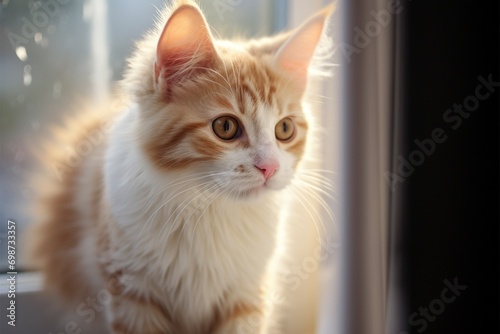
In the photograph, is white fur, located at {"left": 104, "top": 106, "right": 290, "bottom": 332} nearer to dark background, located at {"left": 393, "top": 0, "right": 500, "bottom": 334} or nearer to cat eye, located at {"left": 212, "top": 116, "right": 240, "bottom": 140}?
cat eye, located at {"left": 212, "top": 116, "right": 240, "bottom": 140}

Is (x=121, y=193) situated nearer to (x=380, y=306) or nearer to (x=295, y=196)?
(x=295, y=196)

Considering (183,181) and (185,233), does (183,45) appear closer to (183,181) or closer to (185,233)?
(183,181)

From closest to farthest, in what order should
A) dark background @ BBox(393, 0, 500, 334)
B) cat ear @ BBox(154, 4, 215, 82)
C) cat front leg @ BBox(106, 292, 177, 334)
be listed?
cat ear @ BBox(154, 4, 215, 82) → cat front leg @ BBox(106, 292, 177, 334) → dark background @ BBox(393, 0, 500, 334)

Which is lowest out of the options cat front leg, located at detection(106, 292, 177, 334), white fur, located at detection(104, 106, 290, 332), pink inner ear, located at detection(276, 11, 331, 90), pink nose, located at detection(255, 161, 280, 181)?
cat front leg, located at detection(106, 292, 177, 334)

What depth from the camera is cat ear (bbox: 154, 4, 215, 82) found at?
1018mm

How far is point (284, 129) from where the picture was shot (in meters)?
1.18

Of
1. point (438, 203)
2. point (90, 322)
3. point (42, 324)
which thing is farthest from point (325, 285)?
point (42, 324)

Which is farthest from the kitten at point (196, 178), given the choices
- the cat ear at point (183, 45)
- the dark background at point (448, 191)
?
the dark background at point (448, 191)

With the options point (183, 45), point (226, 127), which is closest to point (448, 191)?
point (226, 127)

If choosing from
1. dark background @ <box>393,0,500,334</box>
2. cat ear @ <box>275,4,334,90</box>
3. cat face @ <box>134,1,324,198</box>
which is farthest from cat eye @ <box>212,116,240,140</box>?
dark background @ <box>393,0,500,334</box>

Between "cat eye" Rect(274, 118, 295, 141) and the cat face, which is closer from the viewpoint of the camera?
the cat face

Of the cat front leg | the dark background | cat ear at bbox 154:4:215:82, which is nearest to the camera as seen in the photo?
cat ear at bbox 154:4:215:82

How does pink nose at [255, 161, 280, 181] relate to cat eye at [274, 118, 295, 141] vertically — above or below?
below

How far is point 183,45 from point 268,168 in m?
0.31
